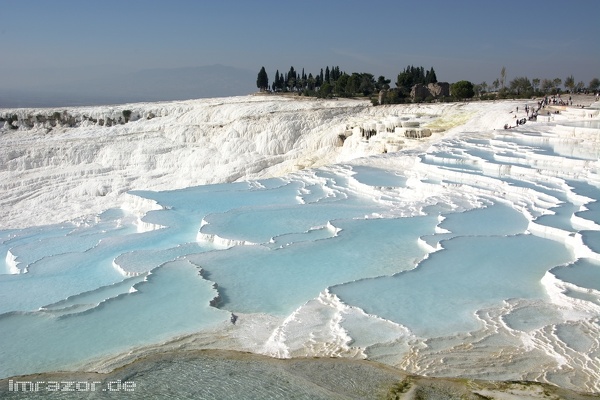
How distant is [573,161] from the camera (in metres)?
9.35

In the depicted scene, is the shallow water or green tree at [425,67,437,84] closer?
the shallow water

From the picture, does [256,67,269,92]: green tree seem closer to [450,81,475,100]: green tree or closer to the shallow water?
[450,81,475,100]: green tree

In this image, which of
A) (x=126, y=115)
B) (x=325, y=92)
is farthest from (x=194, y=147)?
(x=325, y=92)

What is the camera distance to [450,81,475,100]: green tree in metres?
23.9

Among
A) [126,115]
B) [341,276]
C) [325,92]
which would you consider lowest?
[341,276]

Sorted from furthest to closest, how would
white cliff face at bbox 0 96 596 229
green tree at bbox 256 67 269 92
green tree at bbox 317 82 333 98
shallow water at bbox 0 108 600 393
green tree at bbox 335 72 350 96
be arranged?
green tree at bbox 256 67 269 92
green tree at bbox 335 72 350 96
green tree at bbox 317 82 333 98
white cliff face at bbox 0 96 596 229
shallow water at bbox 0 108 600 393

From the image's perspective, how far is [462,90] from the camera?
939 inches

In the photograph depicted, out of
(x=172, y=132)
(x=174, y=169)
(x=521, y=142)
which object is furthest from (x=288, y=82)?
(x=521, y=142)

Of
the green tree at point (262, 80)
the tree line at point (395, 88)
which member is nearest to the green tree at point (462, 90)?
the tree line at point (395, 88)

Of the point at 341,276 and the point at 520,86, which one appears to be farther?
the point at 520,86

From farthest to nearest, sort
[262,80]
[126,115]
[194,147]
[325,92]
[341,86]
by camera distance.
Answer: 1. [262,80]
2. [341,86]
3. [325,92]
4. [126,115]
5. [194,147]

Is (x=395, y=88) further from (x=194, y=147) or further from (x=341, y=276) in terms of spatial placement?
(x=341, y=276)

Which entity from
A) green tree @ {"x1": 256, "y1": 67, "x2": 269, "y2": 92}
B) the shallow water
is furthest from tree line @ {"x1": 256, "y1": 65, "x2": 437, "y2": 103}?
the shallow water

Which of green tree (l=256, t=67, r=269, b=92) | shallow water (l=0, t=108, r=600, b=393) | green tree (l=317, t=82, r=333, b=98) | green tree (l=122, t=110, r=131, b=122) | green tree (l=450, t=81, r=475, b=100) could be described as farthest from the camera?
green tree (l=256, t=67, r=269, b=92)
